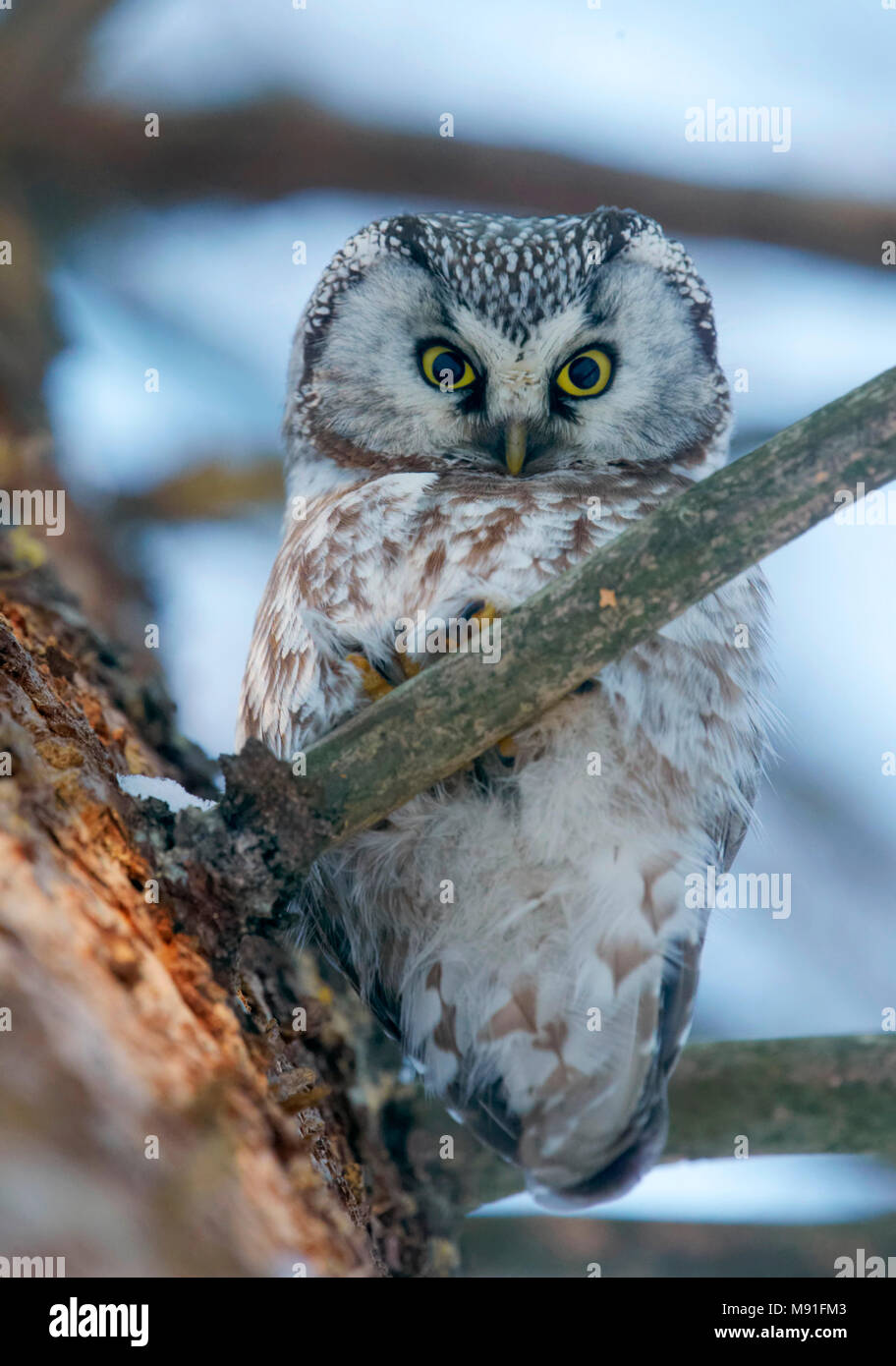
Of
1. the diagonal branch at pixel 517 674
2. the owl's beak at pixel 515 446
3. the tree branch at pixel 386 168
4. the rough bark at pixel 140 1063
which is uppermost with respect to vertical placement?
the tree branch at pixel 386 168

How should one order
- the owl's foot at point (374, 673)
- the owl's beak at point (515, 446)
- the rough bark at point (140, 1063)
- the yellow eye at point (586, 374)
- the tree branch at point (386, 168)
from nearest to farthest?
1. the rough bark at point (140, 1063)
2. the owl's foot at point (374, 673)
3. the owl's beak at point (515, 446)
4. the yellow eye at point (586, 374)
5. the tree branch at point (386, 168)

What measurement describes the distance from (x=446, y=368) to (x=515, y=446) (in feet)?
0.86

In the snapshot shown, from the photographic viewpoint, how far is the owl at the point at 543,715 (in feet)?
6.81

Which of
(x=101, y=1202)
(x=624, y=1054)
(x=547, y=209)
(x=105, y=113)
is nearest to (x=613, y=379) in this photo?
(x=547, y=209)

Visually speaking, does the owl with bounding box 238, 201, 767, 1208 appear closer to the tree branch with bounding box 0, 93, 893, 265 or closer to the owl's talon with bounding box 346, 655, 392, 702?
the owl's talon with bounding box 346, 655, 392, 702

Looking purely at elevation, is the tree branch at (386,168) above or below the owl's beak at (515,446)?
above

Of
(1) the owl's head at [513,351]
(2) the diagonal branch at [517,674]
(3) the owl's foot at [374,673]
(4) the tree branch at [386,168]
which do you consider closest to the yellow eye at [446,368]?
(1) the owl's head at [513,351]

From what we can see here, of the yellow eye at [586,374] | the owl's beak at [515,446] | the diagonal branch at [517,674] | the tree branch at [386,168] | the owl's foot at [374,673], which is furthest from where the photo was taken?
the tree branch at [386,168]

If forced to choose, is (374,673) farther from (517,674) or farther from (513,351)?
(513,351)

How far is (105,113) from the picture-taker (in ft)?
10.0

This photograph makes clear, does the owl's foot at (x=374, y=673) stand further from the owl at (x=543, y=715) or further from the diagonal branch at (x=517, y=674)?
the diagonal branch at (x=517, y=674)

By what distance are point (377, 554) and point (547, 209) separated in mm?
1442

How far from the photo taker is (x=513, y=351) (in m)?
2.35
